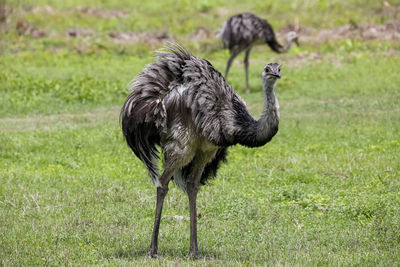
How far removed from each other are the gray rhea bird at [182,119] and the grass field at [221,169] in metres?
0.80

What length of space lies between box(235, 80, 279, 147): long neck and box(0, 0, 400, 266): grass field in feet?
3.62

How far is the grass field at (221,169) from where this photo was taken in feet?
23.9

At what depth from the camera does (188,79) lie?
7.39 m

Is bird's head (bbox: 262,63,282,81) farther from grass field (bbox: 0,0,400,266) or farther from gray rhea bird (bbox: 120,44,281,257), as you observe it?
grass field (bbox: 0,0,400,266)

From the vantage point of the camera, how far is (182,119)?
727 cm

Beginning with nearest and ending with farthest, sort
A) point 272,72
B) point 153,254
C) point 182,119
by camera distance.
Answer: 1. point 272,72
2. point 153,254
3. point 182,119

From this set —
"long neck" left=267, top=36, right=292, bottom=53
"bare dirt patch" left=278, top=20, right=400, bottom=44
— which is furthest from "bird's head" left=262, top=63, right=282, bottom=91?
"bare dirt patch" left=278, top=20, right=400, bottom=44

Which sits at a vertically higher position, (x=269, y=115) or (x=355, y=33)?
(x=269, y=115)

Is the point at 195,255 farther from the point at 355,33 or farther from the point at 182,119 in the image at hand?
the point at 355,33

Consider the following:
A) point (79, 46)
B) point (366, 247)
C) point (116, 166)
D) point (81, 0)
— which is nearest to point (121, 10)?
point (81, 0)

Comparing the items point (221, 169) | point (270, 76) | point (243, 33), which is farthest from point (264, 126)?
point (243, 33)

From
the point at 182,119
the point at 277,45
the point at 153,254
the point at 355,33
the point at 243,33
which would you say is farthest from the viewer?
the point at 355,33

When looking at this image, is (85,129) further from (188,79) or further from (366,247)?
(366,247)

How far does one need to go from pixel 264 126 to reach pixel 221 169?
397 centimetres
